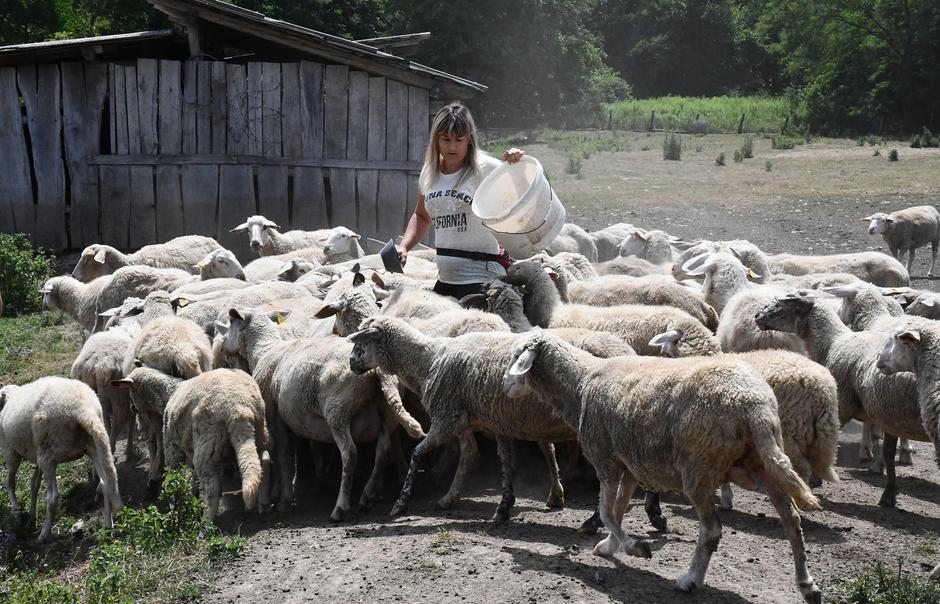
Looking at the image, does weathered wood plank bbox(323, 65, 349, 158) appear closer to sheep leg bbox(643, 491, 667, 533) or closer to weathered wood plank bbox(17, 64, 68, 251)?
weathered wood plank bbox(17, 64, 68, 251)

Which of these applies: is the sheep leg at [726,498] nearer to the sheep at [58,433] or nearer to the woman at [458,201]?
the woman at [458,201]

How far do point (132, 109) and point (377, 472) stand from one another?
959 centimetres

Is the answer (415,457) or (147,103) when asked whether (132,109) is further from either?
(415,457)

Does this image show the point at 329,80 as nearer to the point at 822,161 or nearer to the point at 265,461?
the point at 265,461

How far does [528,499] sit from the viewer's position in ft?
23.1

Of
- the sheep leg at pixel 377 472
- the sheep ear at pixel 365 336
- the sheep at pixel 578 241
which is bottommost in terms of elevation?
the sheep leg at pixel 377 472

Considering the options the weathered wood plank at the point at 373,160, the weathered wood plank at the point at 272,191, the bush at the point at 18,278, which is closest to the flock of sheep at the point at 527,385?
the bush at the point at 18,278

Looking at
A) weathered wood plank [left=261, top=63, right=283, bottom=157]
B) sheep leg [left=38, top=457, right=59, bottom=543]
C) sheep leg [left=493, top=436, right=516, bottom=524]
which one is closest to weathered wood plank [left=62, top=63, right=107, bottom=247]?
weathered wood plank [left=261, top=63, right=283, bottom=157]

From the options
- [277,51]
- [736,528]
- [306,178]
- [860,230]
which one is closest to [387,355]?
[736,528]

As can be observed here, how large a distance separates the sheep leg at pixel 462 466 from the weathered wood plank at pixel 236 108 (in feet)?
30.5

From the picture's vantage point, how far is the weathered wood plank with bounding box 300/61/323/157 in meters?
15.1

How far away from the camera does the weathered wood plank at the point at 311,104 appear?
15.1m

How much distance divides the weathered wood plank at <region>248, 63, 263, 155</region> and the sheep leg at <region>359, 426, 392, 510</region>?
8.80 m

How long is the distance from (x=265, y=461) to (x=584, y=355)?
8.62 ft
